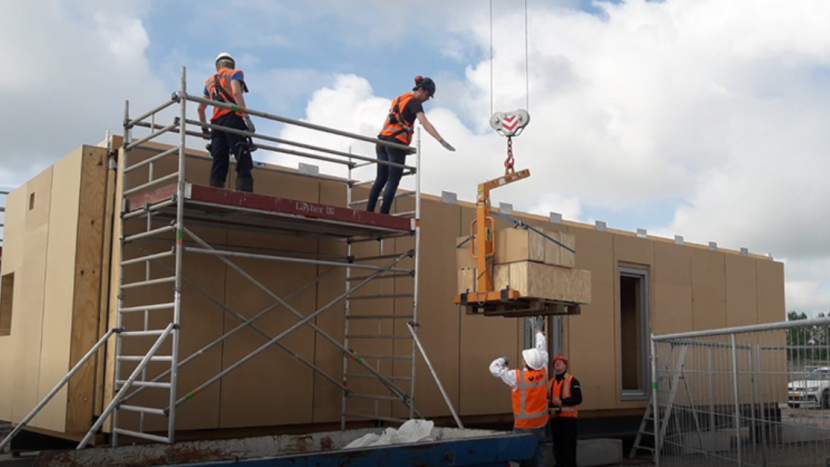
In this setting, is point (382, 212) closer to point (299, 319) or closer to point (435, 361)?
point (299, 319)

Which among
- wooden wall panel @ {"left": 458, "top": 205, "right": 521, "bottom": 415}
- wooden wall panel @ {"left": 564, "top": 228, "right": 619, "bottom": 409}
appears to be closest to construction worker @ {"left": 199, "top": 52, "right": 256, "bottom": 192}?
wooden wall panel @ {"left": 458, "top": 205, "right": 521, "bottom": 415}

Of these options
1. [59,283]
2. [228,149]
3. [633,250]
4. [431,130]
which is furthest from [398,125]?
[633,250]

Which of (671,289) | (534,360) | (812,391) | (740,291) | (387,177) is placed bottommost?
(812,391)

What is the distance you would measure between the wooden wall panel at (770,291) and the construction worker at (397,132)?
10.8 m

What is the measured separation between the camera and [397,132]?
11.0 meters

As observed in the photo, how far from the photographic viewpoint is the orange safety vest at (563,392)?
11.1m

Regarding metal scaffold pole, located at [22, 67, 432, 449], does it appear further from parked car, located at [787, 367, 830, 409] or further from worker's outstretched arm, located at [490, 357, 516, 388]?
parked car, located at [787, 367, 830, 409]

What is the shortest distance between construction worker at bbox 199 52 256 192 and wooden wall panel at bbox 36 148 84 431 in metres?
1.68

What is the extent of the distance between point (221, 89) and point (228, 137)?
58cm

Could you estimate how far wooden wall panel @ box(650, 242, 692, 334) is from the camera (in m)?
16.2

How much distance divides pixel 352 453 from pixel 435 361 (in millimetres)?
5555

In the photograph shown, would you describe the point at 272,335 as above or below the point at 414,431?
above

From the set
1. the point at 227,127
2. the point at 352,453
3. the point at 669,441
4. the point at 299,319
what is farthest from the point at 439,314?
the point at 352,453

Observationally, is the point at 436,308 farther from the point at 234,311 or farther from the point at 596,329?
the point at 596,329
